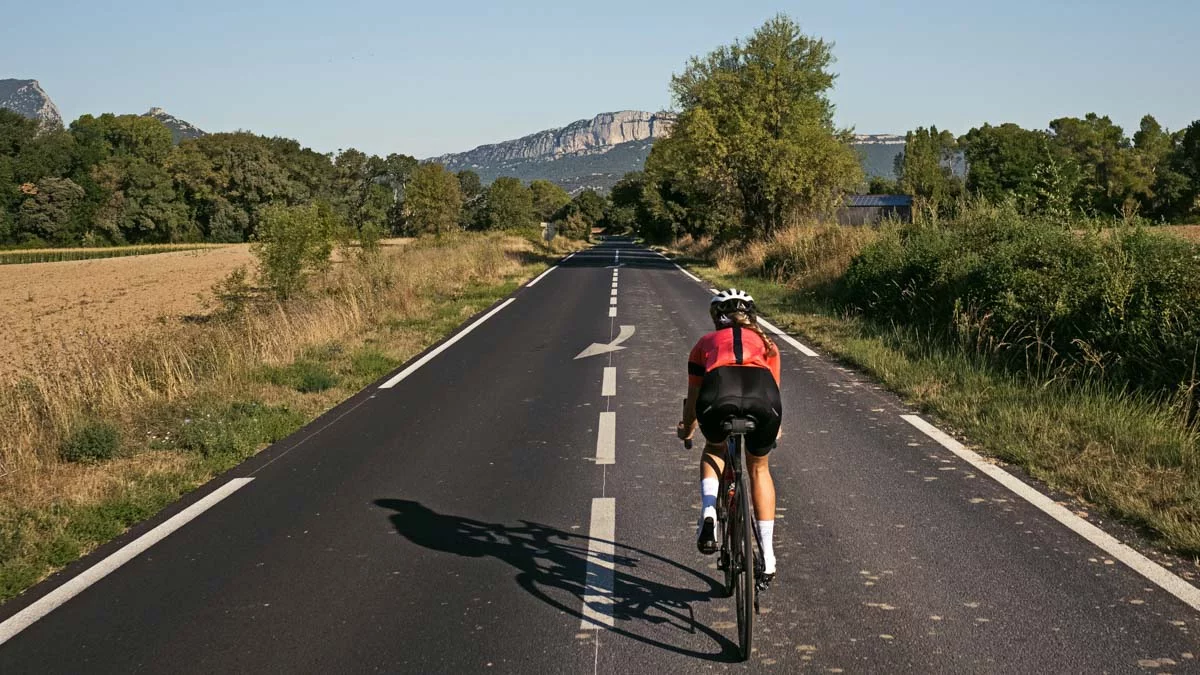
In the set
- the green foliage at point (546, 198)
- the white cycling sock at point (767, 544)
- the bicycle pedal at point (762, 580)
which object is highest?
the green foliage at point (546, 198)

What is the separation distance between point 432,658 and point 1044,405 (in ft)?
21.8

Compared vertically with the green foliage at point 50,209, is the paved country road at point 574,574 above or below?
below

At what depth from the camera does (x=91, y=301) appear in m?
35.0

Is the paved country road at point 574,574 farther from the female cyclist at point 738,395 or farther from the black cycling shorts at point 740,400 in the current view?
the black cycling shorts at point 740,400

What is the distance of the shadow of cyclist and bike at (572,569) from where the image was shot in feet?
13.6

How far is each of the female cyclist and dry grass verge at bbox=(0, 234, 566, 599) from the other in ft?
12.5

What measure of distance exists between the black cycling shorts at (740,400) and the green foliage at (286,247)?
1879 cm

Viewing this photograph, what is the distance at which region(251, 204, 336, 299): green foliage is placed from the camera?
2114cm

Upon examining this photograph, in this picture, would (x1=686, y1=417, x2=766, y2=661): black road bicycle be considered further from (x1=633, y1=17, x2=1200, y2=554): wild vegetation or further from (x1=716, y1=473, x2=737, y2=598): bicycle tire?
(x1=633, y1=17, x2=1200, y2=554): wild vegetation

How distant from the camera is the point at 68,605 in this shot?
4.62m

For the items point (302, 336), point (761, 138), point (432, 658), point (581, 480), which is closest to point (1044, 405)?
point (581, 480)

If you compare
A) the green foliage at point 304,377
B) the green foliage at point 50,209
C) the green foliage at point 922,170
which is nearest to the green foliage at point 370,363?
the green foliage at point 304,377

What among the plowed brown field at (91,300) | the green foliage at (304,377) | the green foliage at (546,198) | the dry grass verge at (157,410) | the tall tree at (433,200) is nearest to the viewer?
the dry grass verge at (157,410)

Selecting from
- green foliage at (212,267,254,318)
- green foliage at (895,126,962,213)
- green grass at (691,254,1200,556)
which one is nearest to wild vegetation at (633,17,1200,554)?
green grass at (691,254,1200,556)
